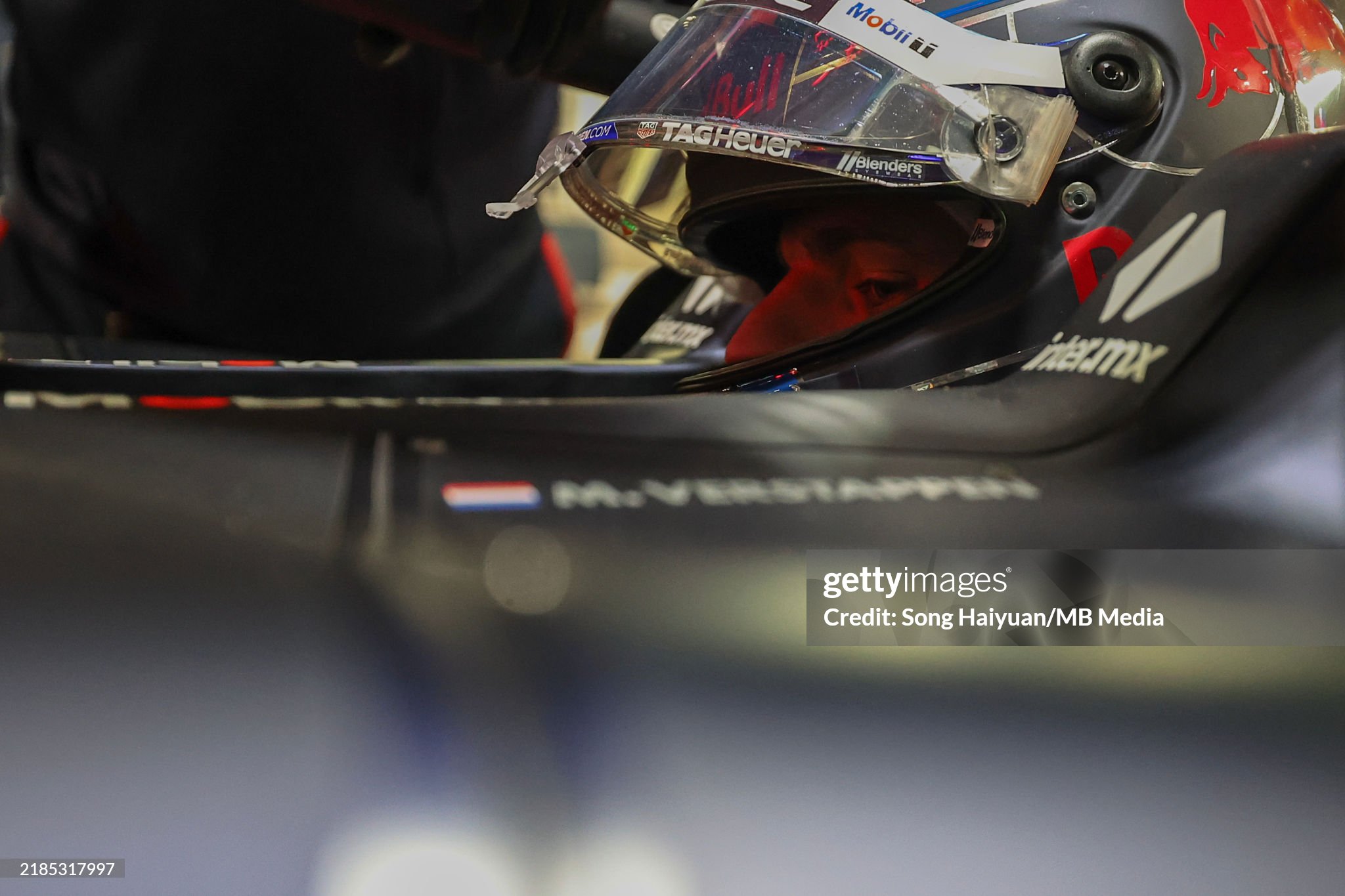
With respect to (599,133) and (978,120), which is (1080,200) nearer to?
(978,120)

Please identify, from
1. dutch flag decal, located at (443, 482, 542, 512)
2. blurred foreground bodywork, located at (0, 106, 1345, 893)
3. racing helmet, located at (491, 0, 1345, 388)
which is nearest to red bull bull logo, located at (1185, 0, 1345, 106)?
racing helmet, located at (491, 0, 1345, 388)

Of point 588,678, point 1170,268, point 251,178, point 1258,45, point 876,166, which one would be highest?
point 251,178

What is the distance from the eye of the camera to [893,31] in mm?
658

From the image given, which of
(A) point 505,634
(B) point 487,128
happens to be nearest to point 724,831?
(A) point 505,634

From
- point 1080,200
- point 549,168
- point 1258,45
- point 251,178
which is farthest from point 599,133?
point 251,178

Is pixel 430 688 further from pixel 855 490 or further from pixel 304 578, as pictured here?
pixel 855 490

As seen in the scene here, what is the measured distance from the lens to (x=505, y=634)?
405 mm

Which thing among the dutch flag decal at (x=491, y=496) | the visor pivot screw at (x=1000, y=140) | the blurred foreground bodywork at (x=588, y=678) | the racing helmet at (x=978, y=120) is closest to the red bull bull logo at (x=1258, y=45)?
the racing helmet at (x=978, y=120)

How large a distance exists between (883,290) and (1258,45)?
0.27m

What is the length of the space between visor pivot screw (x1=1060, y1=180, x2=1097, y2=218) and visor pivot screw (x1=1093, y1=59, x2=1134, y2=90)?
0.19 feet

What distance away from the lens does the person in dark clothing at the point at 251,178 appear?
46.5 inches

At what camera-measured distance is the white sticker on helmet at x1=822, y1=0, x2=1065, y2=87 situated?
0.65 m

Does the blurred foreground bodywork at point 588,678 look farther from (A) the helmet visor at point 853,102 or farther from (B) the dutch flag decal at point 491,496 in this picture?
(A) the helmet visor at point 853,102

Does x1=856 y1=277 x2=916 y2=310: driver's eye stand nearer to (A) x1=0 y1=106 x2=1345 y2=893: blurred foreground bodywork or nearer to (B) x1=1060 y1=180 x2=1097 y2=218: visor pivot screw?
(B) x1=1060 y1=180 x2=1097 y2=218: visor pivot screw
